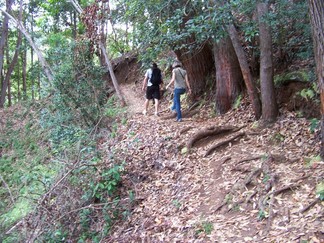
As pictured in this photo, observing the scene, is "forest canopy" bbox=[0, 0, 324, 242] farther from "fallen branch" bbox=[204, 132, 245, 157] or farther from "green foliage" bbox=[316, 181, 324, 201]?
"green foliage" bbox=[316, 181, 324, 201]

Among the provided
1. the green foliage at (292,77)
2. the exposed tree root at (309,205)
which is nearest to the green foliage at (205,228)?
the exposed tree root at (309,205)

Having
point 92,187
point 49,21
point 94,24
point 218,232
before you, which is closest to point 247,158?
point 218,232

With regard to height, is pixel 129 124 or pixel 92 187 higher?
pixel 129 124

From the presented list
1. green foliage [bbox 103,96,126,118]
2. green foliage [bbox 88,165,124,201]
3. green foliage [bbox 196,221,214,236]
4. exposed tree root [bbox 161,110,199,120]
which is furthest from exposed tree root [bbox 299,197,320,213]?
green foliage [bbox 103,96,126,118]

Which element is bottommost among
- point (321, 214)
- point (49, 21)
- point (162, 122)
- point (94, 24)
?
point (321, 214)

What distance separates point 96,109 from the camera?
13016mm

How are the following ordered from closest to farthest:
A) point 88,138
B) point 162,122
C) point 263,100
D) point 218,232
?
point 218,232
point 263,100
point 162,122
point 88,138

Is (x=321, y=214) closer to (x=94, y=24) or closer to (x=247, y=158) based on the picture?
(x=247, y=158)

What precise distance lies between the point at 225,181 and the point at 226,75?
12.6 feet

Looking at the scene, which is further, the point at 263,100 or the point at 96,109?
the point at 96,109

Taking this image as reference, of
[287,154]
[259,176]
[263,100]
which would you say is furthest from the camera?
[263,100]

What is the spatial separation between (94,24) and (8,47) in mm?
15764

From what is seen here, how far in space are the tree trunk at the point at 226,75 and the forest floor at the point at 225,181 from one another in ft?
1.34

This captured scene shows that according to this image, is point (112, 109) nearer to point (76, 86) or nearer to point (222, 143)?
point (76, 86)
